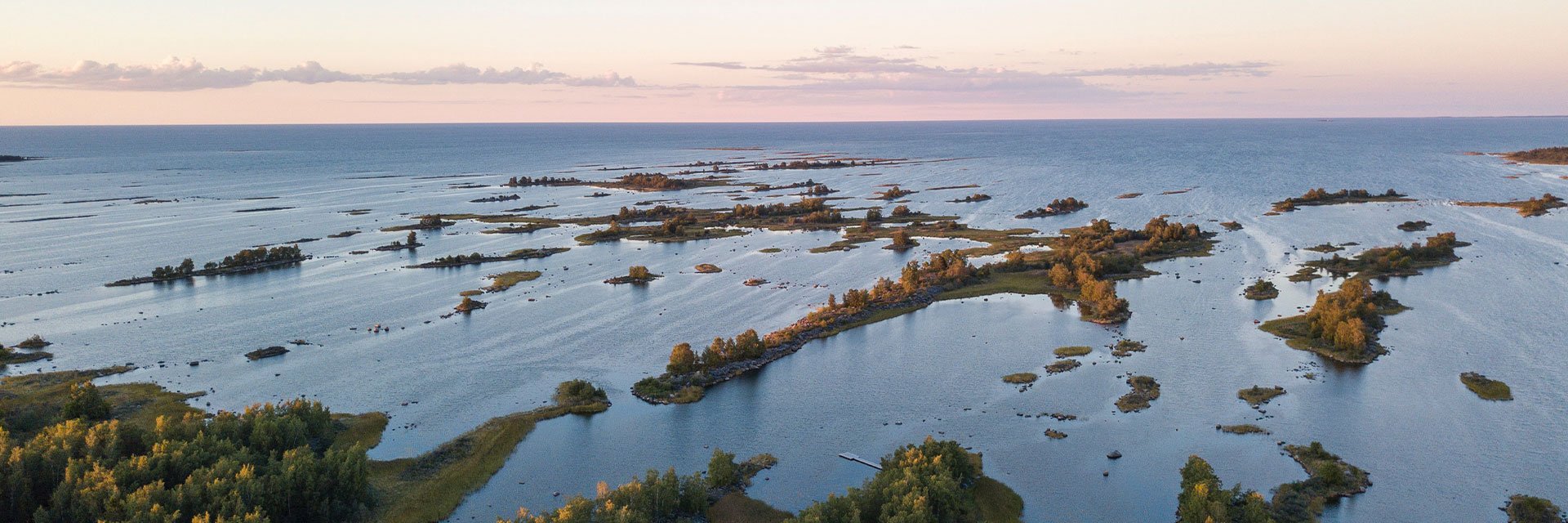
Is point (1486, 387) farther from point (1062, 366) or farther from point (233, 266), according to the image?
point (233, 266)

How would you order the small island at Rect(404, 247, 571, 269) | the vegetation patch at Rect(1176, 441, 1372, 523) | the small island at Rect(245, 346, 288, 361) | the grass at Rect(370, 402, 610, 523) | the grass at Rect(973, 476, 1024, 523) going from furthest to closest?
the small island at Rect(404, 247, 571, 269) → the small island at Rect(245, 346, 288, 361) → the grass at Rect(370, 402, 610, 523) → the grass at Rect(973, 476, 1024, 523) → the vegetation patch at Rect(1176, 441, 1372, 523)

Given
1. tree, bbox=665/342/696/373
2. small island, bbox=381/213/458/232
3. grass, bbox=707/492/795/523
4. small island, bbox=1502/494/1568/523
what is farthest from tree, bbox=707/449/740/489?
small island, bbox=381/213/458/232

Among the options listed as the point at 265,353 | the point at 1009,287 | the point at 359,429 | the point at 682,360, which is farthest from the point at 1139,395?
the point at 265,353

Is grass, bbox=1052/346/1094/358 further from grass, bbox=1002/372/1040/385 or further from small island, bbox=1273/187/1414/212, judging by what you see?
small island, bbox=1273/187/1414/212

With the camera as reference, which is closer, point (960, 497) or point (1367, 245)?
point (960, 497)

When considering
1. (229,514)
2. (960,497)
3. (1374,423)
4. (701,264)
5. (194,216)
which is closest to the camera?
(229,514)

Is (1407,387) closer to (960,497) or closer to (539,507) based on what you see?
(960,497)

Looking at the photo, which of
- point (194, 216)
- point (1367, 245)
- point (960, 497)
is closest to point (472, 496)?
point (960, 497)
